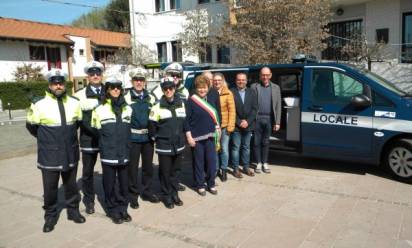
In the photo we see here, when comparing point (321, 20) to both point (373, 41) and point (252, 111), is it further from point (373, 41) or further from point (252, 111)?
point (252, 111)

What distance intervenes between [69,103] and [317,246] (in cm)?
321

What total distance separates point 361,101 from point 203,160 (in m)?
2.61

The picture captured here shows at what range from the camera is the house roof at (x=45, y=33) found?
3010cm

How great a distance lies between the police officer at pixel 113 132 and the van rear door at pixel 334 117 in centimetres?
326

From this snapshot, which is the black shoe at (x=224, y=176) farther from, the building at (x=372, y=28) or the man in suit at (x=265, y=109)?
the building at (x=372, y=28)

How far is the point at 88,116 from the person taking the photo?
4883 millimetres

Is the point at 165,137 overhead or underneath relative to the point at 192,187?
overhead

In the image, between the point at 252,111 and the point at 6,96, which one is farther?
the point at 6,96

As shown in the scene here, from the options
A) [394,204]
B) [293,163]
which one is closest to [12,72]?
[293,163]

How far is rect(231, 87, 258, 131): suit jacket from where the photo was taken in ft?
21.1

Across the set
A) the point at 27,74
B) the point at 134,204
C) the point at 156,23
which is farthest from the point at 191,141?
the point at 27,74

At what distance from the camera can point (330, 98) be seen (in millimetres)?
A: 6535

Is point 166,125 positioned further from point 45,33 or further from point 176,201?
point 45,33

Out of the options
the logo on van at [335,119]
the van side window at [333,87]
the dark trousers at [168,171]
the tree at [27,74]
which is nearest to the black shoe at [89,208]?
the dark trousers at [168,171]
